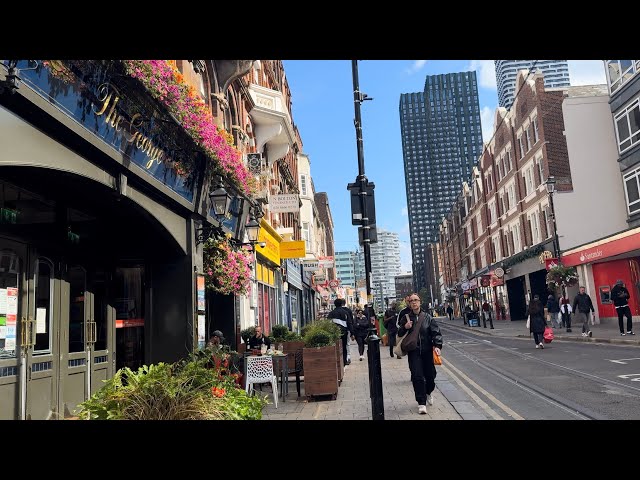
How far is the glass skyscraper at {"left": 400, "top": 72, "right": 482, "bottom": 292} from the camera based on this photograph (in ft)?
586

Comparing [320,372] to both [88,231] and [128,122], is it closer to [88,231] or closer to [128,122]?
[88,231]

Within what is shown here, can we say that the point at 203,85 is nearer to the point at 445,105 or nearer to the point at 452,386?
the point at 452,386

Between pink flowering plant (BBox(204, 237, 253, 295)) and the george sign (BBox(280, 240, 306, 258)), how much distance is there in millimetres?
10752

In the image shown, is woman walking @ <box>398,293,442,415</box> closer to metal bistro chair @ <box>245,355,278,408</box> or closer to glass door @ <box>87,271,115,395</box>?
metal bistro chair @ <box>245,355,278,408</box>

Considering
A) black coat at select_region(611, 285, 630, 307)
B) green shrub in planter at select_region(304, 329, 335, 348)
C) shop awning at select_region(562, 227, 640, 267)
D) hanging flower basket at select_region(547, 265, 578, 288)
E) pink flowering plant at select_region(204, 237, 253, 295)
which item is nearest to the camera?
green shrub in planter at select_region(304, 329, 335, 348)

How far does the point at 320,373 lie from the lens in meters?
9.22

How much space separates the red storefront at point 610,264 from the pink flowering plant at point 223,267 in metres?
19.2

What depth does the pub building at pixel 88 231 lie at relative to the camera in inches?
221

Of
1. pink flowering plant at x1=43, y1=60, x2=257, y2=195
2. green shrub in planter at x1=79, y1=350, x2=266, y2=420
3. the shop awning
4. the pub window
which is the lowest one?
green shrub in planter at x1=79, y1=350, x2=266, y2=420

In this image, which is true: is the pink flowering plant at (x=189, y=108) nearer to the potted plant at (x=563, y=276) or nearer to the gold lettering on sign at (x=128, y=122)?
the gold lettering on sign at (x=128, y=122)

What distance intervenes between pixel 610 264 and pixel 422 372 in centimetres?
2487

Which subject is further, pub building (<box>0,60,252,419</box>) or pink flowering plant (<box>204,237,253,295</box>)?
pink flowering plant (<box>204,237,253,295</box>)

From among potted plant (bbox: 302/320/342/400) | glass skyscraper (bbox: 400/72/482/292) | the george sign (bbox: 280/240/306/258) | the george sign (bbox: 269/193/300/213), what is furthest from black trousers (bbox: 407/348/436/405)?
glass skyscraper (bbox: 400/72/482/292)

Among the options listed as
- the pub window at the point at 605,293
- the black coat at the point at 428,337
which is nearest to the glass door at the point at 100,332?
the black coat at the point at 428,337
